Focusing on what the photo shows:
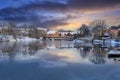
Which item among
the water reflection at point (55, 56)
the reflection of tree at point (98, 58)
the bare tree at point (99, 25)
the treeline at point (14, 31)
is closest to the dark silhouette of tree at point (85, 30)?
the bare tree at point (99, 25)

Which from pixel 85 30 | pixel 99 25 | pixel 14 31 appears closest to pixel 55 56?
pixel 99 25

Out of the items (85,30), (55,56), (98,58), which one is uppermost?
(85,30)

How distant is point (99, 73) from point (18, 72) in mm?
6070

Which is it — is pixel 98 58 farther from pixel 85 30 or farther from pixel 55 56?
pixel 85 30

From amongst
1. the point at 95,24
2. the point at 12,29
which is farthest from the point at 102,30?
the point at 12,29

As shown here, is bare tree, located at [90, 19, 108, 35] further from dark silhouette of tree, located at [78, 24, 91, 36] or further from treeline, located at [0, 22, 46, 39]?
treeline, located at [0, 22, 46, 39]

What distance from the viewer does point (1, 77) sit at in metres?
16.3

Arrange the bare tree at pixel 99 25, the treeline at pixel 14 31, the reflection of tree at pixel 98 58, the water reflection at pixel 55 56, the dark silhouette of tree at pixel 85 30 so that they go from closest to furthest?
the reflection of tree at pixel 98 58
the water reflection at pixel 55 56
the bare tree at pixel 99 25
the dark silhouette of tree at pixel 85 30
the treeline at pixel 14 31

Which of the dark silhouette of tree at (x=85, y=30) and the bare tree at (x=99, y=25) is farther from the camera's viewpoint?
the dark silhouette of tree at (x=85, y=30)

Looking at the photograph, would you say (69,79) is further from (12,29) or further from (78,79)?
(12,29)

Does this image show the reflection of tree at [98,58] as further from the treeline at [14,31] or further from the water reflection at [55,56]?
the treeline at [14,31]

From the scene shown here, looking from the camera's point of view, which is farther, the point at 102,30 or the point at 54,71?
the point at 102,30

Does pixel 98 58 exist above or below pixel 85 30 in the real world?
below

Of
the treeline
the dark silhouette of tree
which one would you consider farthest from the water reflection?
the treeline
